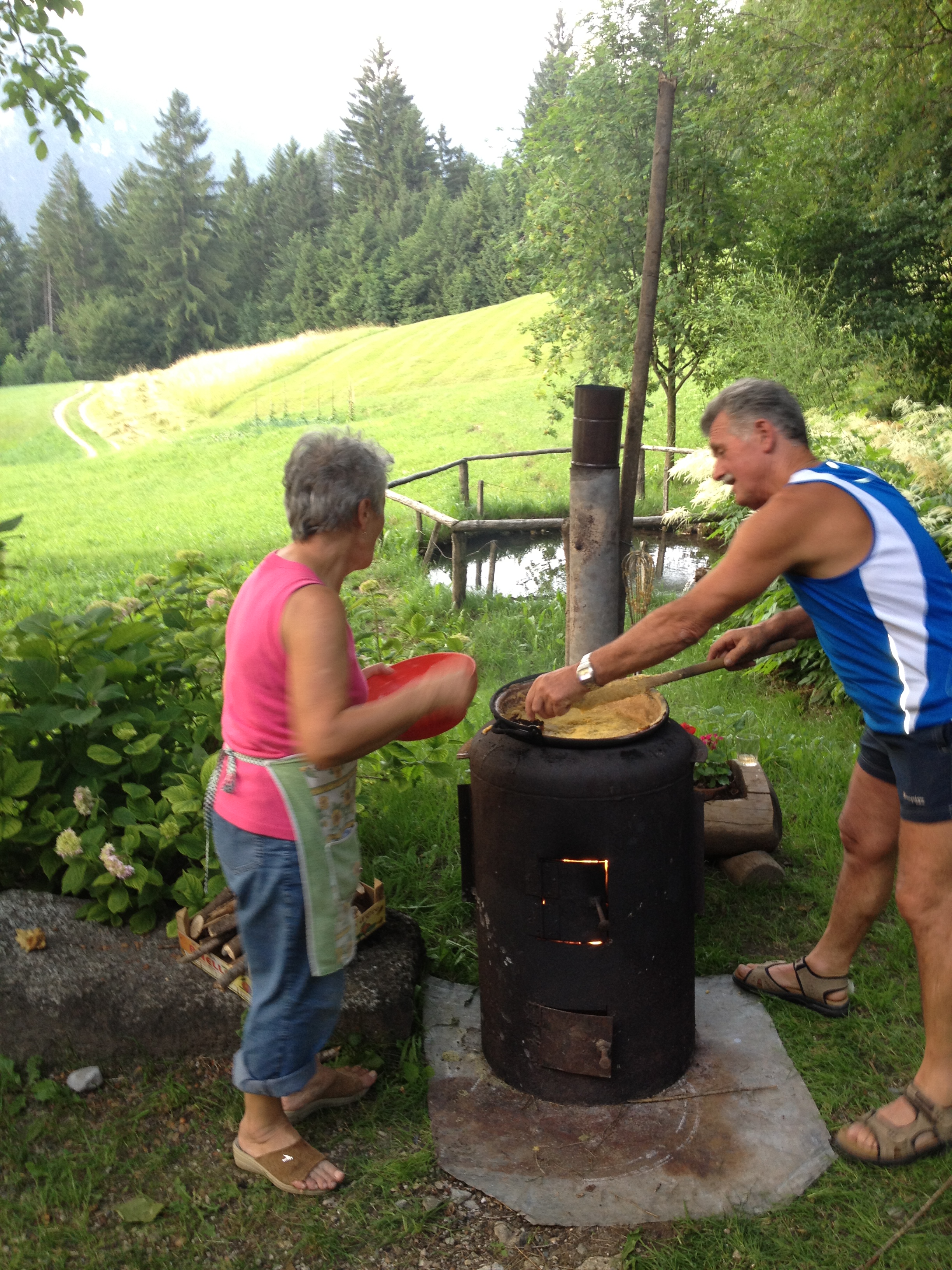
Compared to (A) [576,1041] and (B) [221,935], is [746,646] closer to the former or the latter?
(A) [576,1041]

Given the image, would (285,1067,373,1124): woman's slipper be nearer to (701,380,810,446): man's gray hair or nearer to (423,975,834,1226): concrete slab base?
(423,975,834,1226): concrete slab base

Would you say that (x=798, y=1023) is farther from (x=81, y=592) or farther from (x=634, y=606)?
(x=81, y=592)

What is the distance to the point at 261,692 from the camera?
2.13 m

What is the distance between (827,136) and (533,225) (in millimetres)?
4448

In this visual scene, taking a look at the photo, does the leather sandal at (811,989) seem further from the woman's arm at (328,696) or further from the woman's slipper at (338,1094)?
the woman's arm at (328,696)

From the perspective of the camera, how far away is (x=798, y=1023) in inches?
123

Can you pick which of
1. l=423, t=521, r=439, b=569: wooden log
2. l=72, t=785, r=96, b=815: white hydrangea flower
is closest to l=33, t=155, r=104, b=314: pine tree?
l=423, t=521, r=439, b=569: wooden log

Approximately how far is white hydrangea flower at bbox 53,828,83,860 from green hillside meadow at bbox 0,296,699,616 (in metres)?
1.22

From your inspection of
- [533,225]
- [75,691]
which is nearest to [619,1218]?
[75,691]

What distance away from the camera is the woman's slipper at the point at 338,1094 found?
8.91 ft

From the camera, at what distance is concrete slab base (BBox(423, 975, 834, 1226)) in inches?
Answer: 97.3

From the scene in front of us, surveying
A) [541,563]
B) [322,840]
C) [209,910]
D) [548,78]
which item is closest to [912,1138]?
[322,840]

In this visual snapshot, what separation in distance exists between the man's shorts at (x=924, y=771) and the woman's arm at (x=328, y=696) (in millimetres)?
1297

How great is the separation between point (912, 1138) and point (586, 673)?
1530 mm
